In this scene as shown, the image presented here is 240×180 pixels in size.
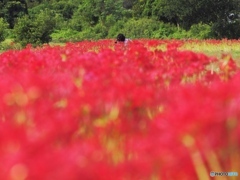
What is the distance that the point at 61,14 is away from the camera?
39.8m

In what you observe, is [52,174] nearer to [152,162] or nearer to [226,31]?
[152,162]

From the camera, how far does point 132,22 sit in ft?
98.3

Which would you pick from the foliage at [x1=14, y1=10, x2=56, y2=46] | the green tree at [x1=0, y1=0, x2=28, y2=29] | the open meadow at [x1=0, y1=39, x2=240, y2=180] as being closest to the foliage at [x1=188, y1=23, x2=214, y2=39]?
the foliage at [x1=14, y1=10, x2=56, y2=46]

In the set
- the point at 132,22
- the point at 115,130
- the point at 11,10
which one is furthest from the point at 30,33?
the point at 115,130

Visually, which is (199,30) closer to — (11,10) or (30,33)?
(30,33)

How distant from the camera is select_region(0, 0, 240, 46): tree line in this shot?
2261cm

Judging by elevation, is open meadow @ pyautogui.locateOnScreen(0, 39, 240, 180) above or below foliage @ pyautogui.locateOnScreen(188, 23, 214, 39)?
above

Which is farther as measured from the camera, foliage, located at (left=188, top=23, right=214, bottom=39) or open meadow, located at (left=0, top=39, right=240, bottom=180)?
foliage, located at (left=188, top=23, right=214, bottom=39)

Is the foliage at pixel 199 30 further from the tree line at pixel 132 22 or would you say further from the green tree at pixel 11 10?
the green tree at pixel 11 10

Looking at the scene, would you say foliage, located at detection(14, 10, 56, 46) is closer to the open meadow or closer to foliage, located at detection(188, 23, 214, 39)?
foliage, located at detection(188, 23, 214, 39)

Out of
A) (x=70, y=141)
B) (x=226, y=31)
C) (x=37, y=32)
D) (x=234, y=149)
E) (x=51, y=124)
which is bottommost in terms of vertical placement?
(x=226, y=31)

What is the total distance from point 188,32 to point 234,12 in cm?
269

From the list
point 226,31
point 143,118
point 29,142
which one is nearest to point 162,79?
point 143,118

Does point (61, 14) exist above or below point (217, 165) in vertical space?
below
